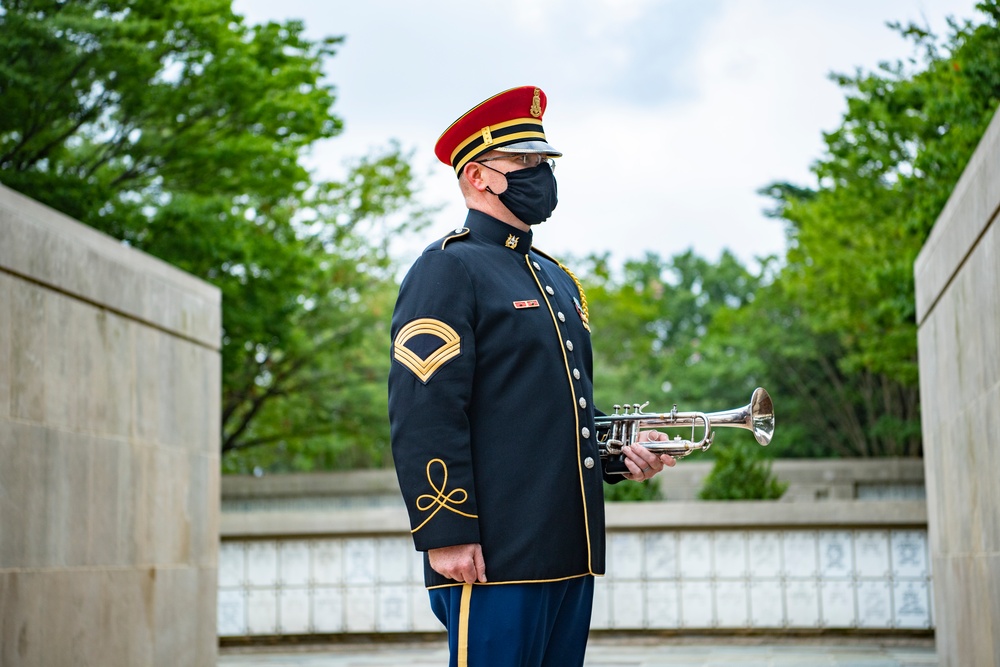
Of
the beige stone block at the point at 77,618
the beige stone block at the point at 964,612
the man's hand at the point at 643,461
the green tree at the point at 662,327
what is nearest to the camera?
the man's hand at the point at 643,461

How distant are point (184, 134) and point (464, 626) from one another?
11336 mm

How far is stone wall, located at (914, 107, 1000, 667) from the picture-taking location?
17.3 feet

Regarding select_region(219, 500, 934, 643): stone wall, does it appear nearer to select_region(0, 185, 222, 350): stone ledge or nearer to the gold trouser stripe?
select_region(0, 185, 222, 350): stone ledge

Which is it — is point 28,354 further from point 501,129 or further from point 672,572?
point 672,572

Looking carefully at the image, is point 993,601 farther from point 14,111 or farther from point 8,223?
point 14,111

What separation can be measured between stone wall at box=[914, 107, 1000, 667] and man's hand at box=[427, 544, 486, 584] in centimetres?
275

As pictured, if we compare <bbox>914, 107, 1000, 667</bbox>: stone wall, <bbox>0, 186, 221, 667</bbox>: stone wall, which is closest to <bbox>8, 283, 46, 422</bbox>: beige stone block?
<bbox>0, 186, 221, 667</bbox>: stone wall

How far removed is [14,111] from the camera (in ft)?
36.9

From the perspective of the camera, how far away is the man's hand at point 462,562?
3402 mm

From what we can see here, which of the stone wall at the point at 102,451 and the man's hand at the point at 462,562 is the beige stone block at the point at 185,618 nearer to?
the stone wall at the point at 102,451

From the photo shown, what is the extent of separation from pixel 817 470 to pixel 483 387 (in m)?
17.2

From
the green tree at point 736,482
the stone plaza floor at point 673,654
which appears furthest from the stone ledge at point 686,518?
the stone plaza floor at point 673,654

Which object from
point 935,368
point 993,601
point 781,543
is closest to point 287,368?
point 781,543

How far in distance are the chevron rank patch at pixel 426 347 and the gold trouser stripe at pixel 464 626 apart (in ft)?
2.05
